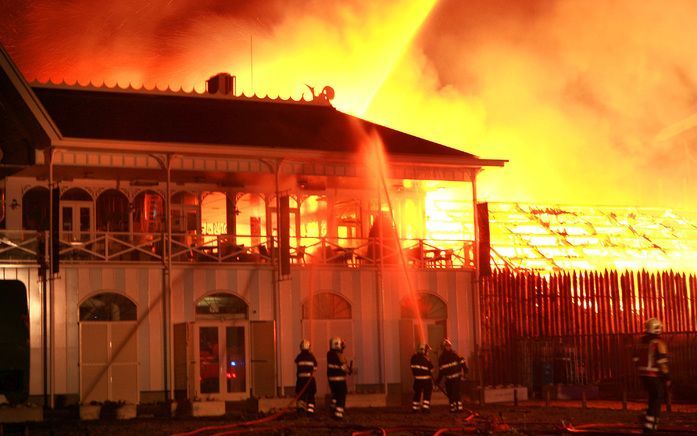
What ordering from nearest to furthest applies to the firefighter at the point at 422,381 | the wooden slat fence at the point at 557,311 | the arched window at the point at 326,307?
the firefighter at the point at 422,381
the arched window at the point at 326,307
the wooden slat fence at the point at 557,311

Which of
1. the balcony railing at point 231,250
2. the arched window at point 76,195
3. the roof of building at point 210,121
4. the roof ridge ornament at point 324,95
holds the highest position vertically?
the roof ridge ornament at point 324,95

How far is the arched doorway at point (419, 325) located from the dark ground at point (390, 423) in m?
5.27

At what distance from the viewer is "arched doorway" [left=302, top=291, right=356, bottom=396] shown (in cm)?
3186

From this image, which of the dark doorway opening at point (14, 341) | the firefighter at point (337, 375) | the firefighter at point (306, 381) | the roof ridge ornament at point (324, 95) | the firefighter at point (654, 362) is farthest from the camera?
the roof ridge ornament at point (324, 95)

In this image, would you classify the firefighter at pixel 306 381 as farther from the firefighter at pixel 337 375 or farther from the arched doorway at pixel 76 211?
the arched doorway at pixel 76 211

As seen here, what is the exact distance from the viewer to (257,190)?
3484 cm

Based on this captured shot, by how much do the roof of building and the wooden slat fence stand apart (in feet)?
13.7

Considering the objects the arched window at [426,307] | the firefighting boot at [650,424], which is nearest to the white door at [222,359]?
the arched window at [426,307]

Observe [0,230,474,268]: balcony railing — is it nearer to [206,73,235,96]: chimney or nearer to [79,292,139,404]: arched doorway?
[79,292,139,404]: arched doorway

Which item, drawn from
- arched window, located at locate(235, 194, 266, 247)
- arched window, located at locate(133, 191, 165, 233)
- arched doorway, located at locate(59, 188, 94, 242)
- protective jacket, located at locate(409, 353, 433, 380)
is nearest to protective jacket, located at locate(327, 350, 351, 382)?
protective jacket, located at locate(409, 353, 433, 380)

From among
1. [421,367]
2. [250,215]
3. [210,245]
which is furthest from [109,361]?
[421,367]

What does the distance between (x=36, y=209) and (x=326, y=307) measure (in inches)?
332

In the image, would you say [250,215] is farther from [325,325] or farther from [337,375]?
[337,375]

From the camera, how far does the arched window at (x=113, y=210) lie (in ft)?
110
